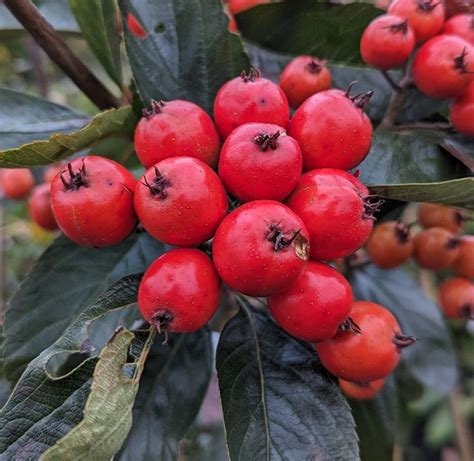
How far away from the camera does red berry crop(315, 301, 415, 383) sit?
0.77 m

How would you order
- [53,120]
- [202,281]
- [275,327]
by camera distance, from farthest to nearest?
[53,120] → [275,327] → [202,281]

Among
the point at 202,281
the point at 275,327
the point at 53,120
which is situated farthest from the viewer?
the point at 53,120

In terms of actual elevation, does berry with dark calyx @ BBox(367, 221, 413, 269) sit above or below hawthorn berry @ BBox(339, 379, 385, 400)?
above

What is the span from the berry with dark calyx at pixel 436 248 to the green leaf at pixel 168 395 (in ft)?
1.57

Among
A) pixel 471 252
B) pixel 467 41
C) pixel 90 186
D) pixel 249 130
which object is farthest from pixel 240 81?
pixel 471 252

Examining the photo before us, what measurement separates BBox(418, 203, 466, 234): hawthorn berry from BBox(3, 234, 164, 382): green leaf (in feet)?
1.93

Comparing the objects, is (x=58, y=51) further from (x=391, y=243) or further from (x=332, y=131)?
(x=391, y=243)

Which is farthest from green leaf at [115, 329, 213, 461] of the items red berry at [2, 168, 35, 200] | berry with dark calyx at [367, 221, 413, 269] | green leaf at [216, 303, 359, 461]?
red berry at [2, 168, 35, 200]

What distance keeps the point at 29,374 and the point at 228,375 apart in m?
0.30

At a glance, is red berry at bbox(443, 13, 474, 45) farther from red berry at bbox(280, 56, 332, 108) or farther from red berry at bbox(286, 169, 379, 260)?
red berry at bbox(286, 169, 379, 260)

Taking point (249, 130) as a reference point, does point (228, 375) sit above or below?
below

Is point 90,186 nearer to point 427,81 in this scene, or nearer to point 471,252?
point 427,81

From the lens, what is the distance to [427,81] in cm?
93

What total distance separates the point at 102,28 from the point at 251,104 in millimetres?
404
